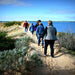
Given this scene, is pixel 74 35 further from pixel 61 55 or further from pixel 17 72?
pixel 17 72

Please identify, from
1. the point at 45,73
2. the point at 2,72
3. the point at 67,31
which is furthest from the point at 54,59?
the point at 67,31

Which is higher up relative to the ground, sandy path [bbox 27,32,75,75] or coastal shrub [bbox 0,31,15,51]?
coastal shrub [bbox 0,31,15,51]

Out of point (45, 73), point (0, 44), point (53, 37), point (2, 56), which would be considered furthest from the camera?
point (0, 44)

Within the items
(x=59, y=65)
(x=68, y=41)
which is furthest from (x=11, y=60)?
(x=68, y=41)

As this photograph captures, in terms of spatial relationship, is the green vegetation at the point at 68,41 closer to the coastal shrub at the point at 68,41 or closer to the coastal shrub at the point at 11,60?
the coastal shrub at the point at 68,41

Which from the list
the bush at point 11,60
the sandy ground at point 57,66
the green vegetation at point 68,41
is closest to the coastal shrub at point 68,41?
the green vegetation at point 68,41

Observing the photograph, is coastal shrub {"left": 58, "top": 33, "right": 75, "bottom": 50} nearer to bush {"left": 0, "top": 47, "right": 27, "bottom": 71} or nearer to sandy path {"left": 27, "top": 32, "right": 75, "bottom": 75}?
sandy path {"left": 27, "top": 32, "right": 75, "bottom": 75}

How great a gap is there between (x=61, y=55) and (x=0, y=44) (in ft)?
12.2

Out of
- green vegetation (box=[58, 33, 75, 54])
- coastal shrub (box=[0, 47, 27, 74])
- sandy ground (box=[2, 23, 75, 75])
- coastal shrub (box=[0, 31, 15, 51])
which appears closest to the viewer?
Answer: coastal shrub (box=[0, 47, 27, 74])

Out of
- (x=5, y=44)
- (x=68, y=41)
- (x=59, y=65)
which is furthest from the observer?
(x=68, y=41)

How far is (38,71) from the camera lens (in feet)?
19.1

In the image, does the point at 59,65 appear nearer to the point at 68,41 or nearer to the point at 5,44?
the point at 5,44

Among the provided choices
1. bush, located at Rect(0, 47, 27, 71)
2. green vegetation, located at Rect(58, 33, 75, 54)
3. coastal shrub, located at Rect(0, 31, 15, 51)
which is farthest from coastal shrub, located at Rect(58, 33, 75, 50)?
bush, located at Rect(0, 47, 27, 71)

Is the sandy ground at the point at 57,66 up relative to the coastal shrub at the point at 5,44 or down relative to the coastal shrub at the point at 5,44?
down
